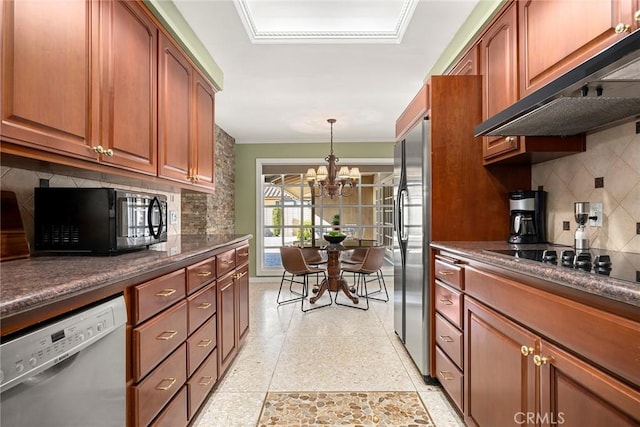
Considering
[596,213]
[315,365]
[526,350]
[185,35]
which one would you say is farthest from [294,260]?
[526,350]

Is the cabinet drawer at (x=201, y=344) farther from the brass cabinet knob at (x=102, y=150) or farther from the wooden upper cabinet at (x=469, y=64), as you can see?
the wooden upper cabinet at (x=469, y=64)

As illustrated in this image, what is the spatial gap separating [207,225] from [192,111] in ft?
7.38

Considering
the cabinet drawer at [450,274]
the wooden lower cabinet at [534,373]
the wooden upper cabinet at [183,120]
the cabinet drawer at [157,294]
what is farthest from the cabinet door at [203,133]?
the wooden lower cabinet at [534,373]

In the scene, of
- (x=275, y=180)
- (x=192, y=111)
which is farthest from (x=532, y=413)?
(x=275, y=180)

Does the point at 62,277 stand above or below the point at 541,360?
above

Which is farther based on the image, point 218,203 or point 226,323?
point 218,203

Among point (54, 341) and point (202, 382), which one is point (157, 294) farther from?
point (202, 382)

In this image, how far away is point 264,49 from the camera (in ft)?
9.11

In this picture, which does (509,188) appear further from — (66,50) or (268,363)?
(66,50)

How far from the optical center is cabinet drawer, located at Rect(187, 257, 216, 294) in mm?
1709

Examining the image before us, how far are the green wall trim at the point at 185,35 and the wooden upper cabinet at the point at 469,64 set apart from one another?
2.04 metres

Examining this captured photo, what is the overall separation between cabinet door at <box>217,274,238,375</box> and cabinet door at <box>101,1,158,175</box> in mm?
888

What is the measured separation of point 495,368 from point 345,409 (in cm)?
97

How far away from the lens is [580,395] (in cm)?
93
